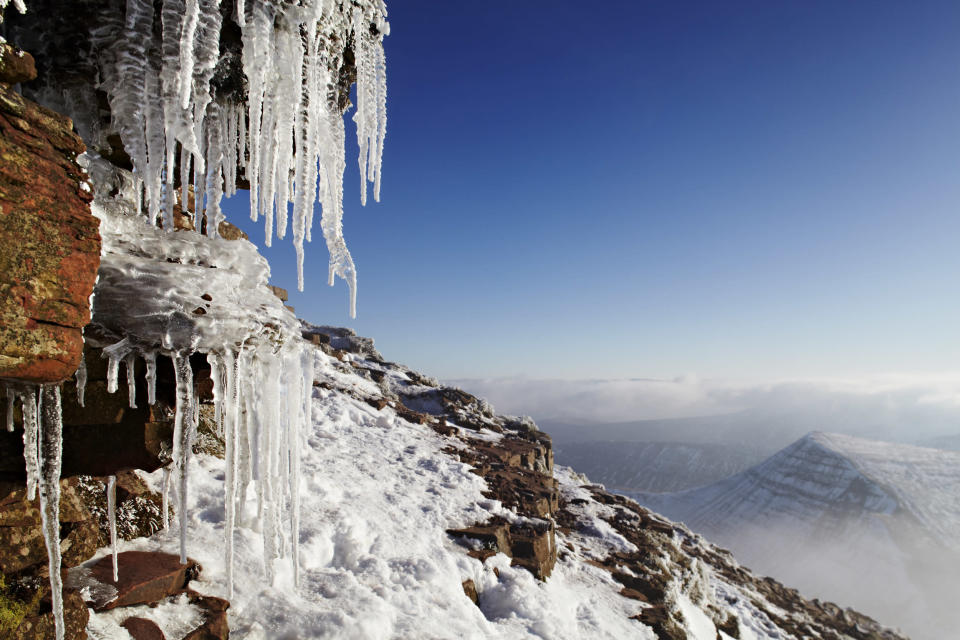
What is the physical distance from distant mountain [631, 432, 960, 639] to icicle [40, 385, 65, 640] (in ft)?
248

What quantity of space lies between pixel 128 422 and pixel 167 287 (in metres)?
1.31

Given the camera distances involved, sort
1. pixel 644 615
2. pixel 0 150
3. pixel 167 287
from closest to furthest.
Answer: pixel 0 150 < pixel 167 287 < pixel 644 615


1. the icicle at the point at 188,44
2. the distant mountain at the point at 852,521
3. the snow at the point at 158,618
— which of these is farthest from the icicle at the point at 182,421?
the distant mountain at the point at 852,521

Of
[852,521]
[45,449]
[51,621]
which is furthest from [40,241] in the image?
[852,521]

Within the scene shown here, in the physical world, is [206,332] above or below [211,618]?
above

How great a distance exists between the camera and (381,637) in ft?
19.2

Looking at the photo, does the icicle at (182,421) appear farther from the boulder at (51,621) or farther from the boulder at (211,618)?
the boulder at (211,618)

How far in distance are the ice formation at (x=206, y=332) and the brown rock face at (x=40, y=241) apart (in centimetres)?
76

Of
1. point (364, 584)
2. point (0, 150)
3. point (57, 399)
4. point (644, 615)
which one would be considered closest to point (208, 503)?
point (364, 584)

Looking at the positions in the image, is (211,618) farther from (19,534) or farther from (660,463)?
(660,463)

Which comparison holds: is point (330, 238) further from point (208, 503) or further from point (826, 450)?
point (826, 450)

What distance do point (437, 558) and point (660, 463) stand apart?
15052 centimetres

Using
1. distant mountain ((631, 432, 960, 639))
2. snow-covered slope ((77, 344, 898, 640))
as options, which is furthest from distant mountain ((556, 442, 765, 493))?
snow-covered slope ((77, 344, 898, 640))

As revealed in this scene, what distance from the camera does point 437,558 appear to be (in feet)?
28.9
